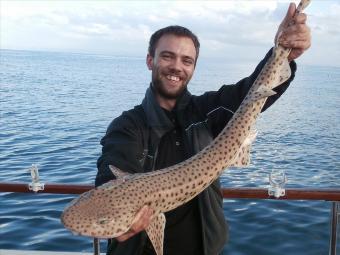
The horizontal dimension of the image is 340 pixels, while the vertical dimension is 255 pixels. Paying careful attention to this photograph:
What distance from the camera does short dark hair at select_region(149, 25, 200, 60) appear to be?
4242mm

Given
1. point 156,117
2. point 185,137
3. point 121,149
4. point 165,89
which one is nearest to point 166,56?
point 165,89

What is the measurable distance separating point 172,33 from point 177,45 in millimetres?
176

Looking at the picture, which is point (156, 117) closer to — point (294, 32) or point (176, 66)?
point (176, 66)

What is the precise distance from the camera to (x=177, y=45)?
414cm

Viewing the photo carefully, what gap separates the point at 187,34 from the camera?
13.9 feet

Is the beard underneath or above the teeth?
underneath

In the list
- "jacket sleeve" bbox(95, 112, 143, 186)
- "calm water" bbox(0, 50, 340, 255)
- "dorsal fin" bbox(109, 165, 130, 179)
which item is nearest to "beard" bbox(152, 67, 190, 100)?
"jacket sleeve" bbox(95, 112, 143, 186)

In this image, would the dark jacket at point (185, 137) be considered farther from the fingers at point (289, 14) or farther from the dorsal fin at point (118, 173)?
the fingers at point (289, 14)

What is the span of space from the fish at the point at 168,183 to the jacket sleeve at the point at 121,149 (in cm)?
16

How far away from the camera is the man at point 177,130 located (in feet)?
11.8

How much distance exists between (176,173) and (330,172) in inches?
648

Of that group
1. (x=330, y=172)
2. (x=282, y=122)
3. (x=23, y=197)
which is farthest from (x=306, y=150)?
(x=23, y=197)

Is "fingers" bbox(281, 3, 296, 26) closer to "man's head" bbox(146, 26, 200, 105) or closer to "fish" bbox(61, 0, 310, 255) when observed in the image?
"fish" bbox(61, 0, 310, 255)

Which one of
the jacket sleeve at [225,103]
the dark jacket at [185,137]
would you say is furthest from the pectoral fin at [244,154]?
the jacket sleeve at [225,103]
